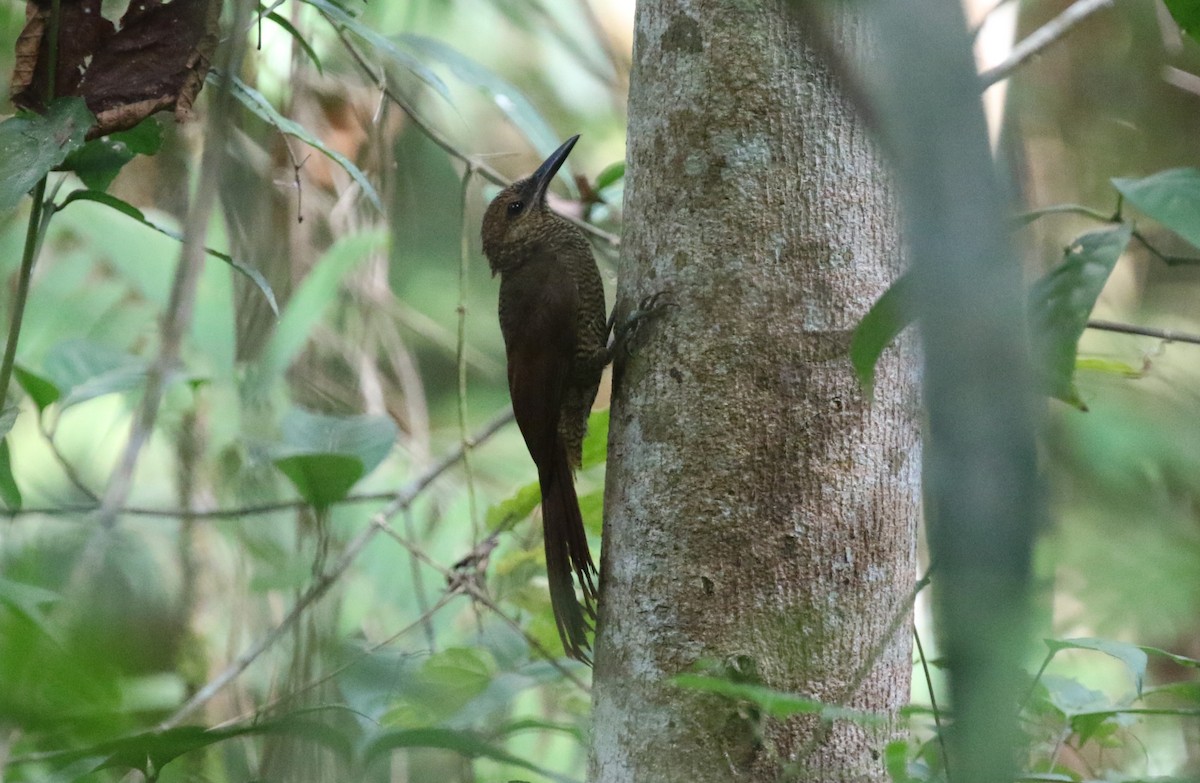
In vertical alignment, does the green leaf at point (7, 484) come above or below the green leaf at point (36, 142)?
below

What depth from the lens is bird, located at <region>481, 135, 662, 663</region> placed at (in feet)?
6.29

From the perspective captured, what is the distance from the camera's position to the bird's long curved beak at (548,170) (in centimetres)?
240

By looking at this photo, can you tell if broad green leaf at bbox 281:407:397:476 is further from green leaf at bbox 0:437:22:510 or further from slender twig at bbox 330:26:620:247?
slender twig at bbox 330:26:620:247

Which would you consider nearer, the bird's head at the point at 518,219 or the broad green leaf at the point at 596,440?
the broad green leaf at the point at 596,440

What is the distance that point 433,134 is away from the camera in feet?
7.32

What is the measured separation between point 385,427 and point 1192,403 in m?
1.53

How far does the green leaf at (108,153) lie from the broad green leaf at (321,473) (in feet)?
1.59

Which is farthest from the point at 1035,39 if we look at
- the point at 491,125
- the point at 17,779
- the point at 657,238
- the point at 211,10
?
the point at 491,125

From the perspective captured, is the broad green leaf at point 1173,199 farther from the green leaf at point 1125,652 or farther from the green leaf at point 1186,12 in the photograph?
the green leaf at point 1125,652

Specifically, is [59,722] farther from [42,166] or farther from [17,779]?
[42,166]

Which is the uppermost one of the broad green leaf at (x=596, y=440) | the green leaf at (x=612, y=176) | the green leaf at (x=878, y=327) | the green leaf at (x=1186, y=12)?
the green leaf at (x=612, y=176)

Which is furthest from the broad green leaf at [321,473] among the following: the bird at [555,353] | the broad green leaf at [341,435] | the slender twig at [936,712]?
the slender twig at [936,712]

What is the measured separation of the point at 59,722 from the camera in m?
0.63

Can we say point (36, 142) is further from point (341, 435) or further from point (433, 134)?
point (433, 134)
